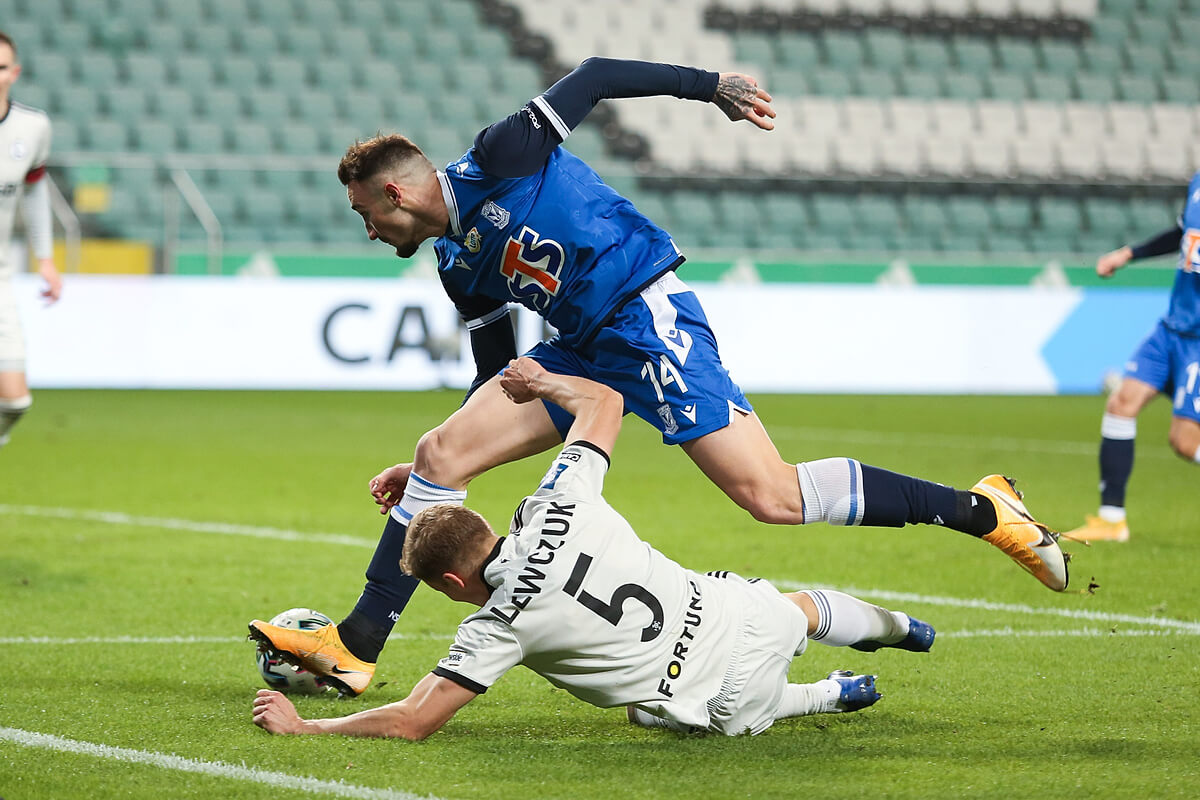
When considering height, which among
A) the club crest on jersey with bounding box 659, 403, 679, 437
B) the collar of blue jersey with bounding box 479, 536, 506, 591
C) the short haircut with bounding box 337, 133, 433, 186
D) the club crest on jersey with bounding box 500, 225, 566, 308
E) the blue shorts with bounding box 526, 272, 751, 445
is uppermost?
the short haircut with bounding box 337, 133, 433, 186

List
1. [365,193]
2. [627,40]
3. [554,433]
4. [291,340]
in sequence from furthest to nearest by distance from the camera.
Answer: [627,40], [291,340], [554,433], [365,193]

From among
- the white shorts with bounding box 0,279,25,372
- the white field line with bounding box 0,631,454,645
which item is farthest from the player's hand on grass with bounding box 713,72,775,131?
the white shorts with bounding box 0,279,25,372

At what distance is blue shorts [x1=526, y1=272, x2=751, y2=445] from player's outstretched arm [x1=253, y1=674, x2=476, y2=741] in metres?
0.98

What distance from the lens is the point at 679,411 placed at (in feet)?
14.9

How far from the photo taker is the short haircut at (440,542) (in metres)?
3.91

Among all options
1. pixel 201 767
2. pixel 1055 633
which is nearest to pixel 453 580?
pixel 201 767

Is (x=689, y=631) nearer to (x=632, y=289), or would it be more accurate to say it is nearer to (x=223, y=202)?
(x=632, y=289)

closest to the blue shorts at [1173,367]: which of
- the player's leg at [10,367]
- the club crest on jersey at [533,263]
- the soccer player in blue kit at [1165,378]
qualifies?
the soccer player in blue kit at [1165,378]

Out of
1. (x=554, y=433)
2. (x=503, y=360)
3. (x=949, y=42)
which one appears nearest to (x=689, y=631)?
(x=554, y=433)

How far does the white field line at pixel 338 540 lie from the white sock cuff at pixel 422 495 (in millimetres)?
2217

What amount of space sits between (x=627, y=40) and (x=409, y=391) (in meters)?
8.56

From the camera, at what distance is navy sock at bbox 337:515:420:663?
191 inches

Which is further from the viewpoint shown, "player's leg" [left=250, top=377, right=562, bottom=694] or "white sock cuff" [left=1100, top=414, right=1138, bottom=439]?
"white sock cuff" [left=1100, top=414, right=1138, bottom=439]

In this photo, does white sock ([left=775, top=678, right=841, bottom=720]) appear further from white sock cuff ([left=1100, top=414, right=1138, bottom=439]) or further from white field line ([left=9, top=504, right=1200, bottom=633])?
white sock cuff ([left=1100, top=414, right=1138, bottom=439])
